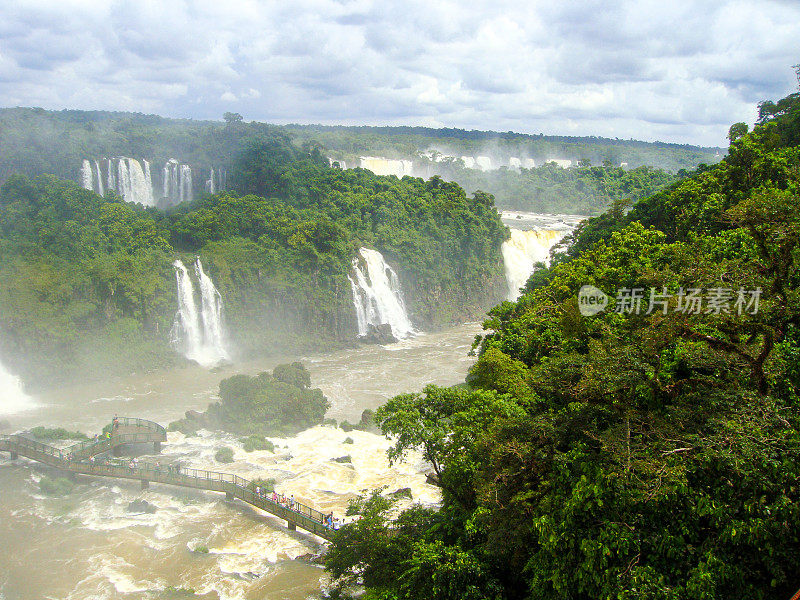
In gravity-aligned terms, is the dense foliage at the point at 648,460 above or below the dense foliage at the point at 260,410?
above

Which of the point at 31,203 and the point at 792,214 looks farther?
the point at 31,203

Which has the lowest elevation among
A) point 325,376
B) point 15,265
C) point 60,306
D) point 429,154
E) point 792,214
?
point 325,376

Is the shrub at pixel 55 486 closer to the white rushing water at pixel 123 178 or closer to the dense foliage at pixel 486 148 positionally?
the white rushing water at pixel 123 178

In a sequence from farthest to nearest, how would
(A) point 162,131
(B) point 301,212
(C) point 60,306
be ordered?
(A) point 162,131, (B) point 301,212, (C) point 60,306

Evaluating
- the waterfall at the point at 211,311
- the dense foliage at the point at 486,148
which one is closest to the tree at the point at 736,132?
the waterfall at the point at 211,311

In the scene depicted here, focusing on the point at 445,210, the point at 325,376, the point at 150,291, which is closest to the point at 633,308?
the point at 325,376

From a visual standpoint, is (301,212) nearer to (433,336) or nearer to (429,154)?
(433,336)
